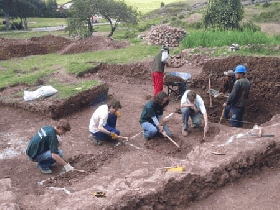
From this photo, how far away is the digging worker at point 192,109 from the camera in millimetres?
8492

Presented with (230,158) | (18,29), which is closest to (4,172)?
(230,158)

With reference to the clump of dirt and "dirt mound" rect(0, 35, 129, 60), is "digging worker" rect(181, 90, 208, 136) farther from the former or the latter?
"dirt mound" rect(0, 35, 129, 60)

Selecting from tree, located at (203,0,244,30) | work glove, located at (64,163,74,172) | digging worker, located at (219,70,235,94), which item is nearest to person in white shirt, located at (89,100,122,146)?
work glove, located at (64,163,74,172)

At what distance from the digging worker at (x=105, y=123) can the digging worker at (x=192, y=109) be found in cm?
149

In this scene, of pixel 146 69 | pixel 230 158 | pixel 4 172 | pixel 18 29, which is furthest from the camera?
pixel 18 29

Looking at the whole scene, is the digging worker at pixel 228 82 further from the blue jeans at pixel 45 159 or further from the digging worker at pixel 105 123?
the blue jeans at pixel 45 159

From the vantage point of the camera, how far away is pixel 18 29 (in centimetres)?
3809

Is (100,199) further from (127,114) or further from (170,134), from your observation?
(127,114)

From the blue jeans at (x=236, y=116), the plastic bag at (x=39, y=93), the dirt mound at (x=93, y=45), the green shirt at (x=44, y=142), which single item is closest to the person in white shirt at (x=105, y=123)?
the green shirt at (x=44, y=142)

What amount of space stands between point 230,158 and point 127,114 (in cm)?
446

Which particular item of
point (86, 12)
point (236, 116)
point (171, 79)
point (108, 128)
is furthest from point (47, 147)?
point (86, 12)

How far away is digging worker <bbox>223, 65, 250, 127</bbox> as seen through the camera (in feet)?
30.2

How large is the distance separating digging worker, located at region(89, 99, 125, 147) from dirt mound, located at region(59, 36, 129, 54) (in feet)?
37.5

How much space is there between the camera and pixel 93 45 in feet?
65.4
